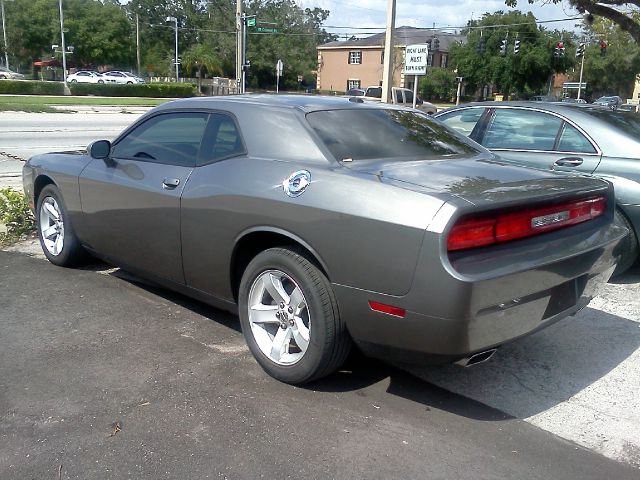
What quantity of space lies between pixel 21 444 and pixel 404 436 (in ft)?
5.86

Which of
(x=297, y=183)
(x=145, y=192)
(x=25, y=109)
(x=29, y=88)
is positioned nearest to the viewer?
(x=297, y=183)

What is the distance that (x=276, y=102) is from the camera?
4.12 metres

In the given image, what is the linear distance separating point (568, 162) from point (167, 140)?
3.43m

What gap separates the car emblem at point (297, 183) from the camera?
3.44 meters

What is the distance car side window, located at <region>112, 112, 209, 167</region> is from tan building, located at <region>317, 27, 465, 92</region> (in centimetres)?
6941

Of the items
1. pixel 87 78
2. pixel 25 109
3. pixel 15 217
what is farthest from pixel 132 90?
pixel 15 217

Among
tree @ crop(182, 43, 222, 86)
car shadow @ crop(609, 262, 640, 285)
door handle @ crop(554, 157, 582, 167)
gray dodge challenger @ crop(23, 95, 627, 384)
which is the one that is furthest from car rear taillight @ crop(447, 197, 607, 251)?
tree @ crop(182, 43, 222, 86)

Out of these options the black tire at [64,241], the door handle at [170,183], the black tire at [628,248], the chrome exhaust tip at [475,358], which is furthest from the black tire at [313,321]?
the black tire at [628,248]

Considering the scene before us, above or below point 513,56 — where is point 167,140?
below

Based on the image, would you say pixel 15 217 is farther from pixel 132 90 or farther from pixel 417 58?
pixel 132 90

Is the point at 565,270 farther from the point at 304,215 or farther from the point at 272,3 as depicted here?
the point at 272,3

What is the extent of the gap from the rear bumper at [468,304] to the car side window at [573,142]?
246 cm

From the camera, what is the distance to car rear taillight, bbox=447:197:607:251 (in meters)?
Answer: 2.93

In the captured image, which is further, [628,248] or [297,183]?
[628,248]
